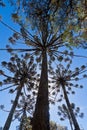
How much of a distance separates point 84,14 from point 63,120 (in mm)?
22043

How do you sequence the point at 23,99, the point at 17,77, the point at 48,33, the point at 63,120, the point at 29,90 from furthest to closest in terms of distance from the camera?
the point at 63,120 → the point at 23,99 → the point at 29,90 → the point at 17,77 → the point at 48,33

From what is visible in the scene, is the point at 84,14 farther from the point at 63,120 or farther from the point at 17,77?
the point at 63,120

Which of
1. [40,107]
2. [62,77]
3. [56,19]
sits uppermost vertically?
[62,77]

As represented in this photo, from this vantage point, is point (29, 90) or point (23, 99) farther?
point (23, 99)

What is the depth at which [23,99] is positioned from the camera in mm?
23312

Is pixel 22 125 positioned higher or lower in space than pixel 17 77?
lower

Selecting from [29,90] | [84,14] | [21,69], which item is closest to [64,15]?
[84,14]

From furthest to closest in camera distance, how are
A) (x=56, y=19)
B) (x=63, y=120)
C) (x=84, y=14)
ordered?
(x=63, y=120) → (x=56, y=19) → (x=84, y=14)

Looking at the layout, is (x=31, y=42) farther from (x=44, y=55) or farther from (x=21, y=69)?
(x=21, y=69)

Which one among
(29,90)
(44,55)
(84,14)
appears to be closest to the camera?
(84,14)

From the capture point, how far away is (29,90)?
2034 cm

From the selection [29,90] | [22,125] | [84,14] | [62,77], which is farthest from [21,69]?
[84,14]

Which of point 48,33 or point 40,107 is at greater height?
point 48,33

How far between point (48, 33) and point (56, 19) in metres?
6.18
